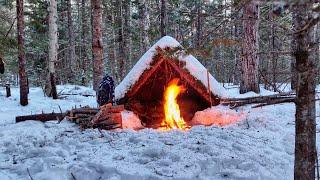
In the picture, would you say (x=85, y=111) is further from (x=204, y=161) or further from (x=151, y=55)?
(x=204, y=161)

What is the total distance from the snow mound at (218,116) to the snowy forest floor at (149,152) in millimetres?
394

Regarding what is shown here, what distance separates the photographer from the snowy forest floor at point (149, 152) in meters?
5.65

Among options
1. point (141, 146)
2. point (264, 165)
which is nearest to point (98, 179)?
point (141, 146)

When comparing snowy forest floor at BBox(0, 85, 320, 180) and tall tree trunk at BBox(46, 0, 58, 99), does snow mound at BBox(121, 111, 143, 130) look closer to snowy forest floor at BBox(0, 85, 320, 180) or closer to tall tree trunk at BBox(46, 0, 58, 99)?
snowy forest floor at BBox(0, 85, 320, 180)

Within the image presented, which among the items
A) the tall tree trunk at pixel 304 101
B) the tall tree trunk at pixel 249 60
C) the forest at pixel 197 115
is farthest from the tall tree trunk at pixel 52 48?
the tall tree trunk at pixel 304 101

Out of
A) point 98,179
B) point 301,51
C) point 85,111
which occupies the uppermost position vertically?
point 301,51

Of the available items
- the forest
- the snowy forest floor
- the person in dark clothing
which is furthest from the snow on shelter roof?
the snowy forest floor

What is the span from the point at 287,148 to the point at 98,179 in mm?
3482

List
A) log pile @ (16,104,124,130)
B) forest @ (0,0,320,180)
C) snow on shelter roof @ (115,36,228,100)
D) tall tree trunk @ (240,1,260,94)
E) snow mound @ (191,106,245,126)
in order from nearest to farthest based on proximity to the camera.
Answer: forest @ (0,0,320,180), log pile @ (16,104,124,130), snow mound @ (191,106,245,126), snow on shelter roof @ (115,36,228,100), tall tree trunk @ (240,1,260,94)

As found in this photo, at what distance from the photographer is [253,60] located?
1192 centimetres

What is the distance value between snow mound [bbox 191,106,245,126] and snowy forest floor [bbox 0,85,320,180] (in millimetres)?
394

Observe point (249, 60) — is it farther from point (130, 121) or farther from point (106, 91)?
point (106, 91)

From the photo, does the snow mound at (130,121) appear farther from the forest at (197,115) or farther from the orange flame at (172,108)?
the orange flame at (172,108)

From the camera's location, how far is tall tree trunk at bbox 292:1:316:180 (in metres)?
3.95
